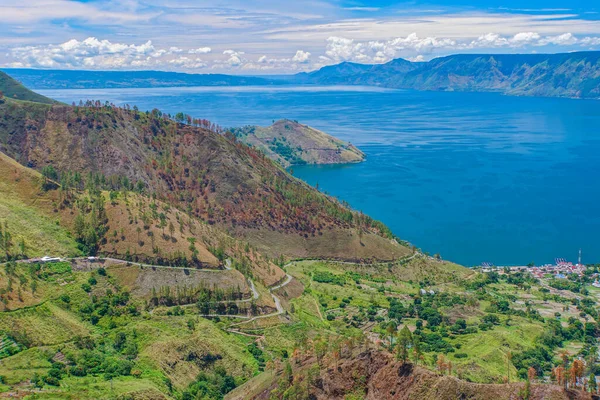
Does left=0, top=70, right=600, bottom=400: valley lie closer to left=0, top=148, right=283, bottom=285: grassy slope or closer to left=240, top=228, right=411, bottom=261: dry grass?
left=0, top=148, right=283, bottom=285: grassy slope

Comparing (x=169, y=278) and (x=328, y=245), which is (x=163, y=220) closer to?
(x=169, y=278)

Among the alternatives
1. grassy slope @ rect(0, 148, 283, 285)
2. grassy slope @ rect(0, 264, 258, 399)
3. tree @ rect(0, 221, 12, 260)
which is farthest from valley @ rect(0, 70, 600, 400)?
tree @ rect(0, 221, 12, 260)

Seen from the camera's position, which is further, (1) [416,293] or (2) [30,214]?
(1) [416,293]

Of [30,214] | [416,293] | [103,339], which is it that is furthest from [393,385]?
[30,214]

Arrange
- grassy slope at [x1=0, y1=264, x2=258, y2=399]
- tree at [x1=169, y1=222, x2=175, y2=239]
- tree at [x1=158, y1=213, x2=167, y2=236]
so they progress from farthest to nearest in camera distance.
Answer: tree at [x1=158, y1=213, x2=167, y2=236] → tree at [x1=169, y1=222, x2=175, y2=239] → grassy slope at [x1=0, y1=264, x2=258, y2=399]

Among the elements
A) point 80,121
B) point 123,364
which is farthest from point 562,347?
point 80,121

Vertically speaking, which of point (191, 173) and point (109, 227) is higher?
point (191, 173)

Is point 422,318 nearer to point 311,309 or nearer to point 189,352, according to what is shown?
point 311,309

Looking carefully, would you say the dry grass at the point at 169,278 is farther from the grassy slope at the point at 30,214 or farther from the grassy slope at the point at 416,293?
the grassy slope at the point at 416,293

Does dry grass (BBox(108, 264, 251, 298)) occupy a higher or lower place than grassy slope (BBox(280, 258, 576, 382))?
higher

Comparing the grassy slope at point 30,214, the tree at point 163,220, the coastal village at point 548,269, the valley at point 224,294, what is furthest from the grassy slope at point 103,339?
the coastal village at point 548,269
